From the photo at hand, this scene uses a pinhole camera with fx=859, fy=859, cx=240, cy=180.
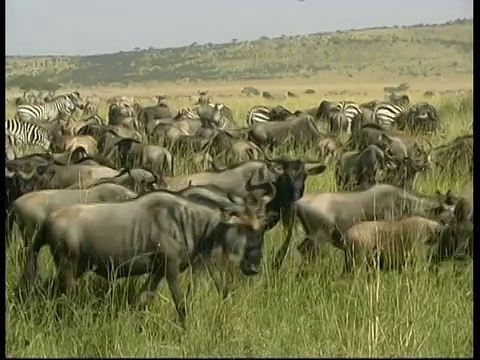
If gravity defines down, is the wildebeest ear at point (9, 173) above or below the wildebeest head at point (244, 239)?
above

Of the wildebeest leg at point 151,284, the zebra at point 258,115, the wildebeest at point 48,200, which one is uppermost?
the zebra at point 258,115

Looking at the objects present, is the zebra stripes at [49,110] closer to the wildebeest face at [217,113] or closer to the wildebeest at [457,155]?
the wildebeest face at [217,113]

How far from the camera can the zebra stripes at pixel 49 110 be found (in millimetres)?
1538

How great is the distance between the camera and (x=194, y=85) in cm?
153

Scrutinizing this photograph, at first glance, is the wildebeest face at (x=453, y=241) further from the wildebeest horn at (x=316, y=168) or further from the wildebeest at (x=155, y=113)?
the wildebeest at (x=155, y=113)

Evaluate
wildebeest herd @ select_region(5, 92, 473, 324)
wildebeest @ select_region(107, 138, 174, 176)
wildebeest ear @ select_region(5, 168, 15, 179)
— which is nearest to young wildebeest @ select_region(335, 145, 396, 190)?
wildebeest herd @ select_region(5, 92, 473, 324)

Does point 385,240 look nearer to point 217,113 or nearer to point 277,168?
point 277,168

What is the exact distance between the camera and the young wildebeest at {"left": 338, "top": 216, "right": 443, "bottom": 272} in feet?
5.04

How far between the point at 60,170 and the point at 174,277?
11.1 inches

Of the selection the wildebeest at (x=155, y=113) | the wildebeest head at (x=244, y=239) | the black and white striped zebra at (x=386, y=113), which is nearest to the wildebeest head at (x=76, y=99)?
the wildebeest at (x=155, y=113)

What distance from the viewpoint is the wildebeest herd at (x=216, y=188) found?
1.51 metres

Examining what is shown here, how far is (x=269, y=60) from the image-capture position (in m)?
1.53

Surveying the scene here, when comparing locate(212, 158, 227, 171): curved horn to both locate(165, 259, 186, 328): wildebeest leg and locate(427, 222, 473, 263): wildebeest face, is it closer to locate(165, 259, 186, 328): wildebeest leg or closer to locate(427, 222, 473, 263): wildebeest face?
locate(165, 259, 186, 328): wildebeest leg

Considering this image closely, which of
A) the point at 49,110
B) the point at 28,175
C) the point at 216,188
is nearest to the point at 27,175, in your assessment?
the point at 28,175
